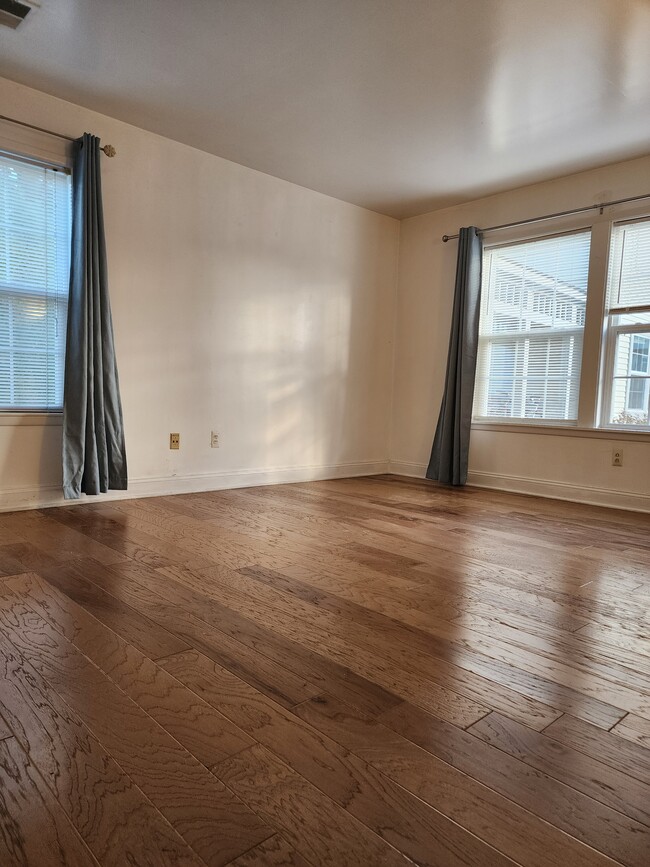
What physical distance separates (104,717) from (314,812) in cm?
50

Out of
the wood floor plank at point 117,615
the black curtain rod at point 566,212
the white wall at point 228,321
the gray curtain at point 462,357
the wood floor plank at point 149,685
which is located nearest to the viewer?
the wood floor plank at point 149,685

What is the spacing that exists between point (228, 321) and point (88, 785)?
133 inches

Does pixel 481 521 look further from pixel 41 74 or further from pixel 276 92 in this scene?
pixel 41 74

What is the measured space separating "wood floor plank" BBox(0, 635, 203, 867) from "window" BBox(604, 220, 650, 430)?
378cm

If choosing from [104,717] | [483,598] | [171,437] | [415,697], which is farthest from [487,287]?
[104,717]

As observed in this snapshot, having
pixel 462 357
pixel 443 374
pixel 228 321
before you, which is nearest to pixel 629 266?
pixel 462 357

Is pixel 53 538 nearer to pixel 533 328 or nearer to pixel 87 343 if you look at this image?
pixel 87 343

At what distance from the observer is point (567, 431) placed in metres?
4.12

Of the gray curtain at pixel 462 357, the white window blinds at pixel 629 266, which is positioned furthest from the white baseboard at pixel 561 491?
the white window blinds at pixel 629 266

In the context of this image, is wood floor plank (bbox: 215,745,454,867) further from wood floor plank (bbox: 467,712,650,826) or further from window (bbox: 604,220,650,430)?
window (bbox: 604,220,650,430)

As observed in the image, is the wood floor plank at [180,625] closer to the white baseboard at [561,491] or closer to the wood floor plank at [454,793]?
the wood floor plank at [454,793]

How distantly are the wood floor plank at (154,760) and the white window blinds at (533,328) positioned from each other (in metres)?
3.74

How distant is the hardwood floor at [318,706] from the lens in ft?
2.83

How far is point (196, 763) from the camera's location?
3.33 ft
